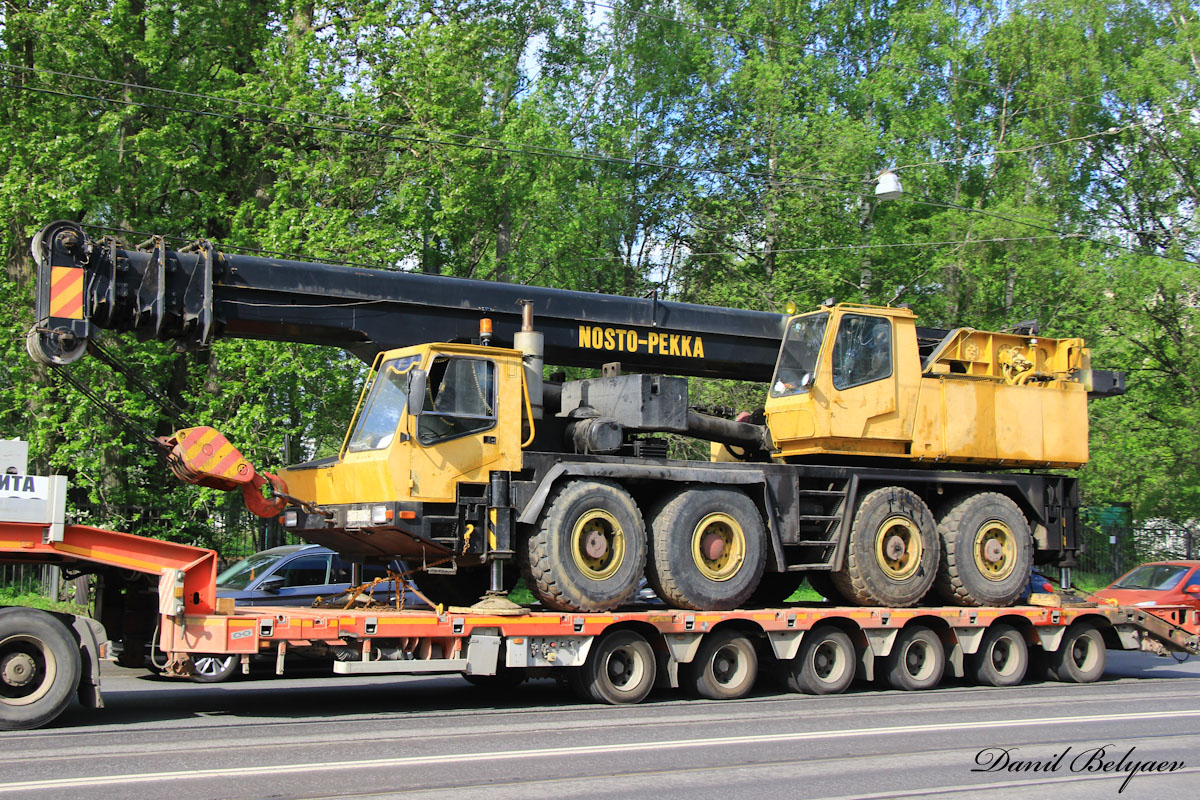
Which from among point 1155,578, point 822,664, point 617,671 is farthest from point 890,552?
point 1155,578

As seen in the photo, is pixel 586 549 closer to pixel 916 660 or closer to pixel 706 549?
pixel 706 549

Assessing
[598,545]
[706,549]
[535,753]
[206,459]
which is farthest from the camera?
[706,549]

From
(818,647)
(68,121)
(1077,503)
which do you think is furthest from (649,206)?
(818,647)

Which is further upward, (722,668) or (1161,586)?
(1161,586)

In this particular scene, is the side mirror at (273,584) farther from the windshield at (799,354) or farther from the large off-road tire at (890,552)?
the large off-road tire at (890,552)

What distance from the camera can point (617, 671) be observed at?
11797 mm

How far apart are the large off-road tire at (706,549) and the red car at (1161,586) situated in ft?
27.0

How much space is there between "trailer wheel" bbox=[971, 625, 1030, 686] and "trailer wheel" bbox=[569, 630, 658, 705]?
472cm

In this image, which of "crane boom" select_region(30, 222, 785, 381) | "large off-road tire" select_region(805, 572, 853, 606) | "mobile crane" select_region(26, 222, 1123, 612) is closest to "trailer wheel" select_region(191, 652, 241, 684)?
"mobile crane" select_region(26, 222, 1123, 612)

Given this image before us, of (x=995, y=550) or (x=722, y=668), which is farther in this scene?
(x=995, y=550)

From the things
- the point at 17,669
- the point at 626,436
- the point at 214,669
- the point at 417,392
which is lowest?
the point at 214,669

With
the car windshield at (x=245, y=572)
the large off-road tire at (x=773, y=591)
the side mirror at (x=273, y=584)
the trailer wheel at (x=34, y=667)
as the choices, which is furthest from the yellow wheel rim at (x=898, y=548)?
the trailer wheel at (x=34, y=667)

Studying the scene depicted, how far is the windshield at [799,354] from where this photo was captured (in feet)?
45.1

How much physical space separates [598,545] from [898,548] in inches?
161
